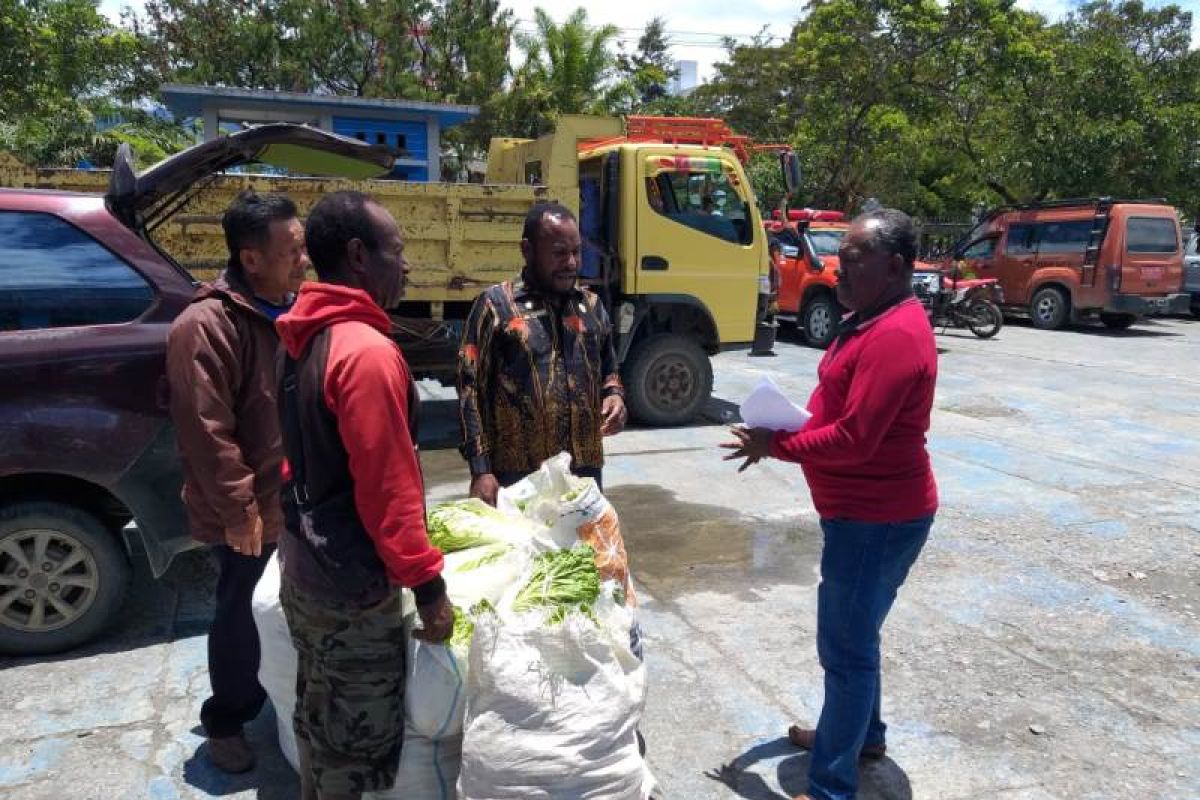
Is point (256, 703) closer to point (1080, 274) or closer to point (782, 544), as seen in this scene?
point (782, 544)

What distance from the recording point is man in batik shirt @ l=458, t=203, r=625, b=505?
10.2 feet

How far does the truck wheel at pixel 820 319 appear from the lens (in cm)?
1388

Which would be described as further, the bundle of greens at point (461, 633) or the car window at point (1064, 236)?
the car window at point (1064, 236)

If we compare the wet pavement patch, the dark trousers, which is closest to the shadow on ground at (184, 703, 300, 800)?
the dark trousers

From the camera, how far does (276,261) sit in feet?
9.49

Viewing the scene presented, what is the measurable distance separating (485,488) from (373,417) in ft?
4.17

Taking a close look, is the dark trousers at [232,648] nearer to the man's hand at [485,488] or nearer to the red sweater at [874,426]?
the man's hand at [485,488]

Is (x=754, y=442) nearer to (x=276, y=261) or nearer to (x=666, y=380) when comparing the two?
(x=276, y=261)

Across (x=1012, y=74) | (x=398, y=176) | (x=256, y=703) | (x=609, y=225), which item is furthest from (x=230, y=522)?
(x=1012, y=74)

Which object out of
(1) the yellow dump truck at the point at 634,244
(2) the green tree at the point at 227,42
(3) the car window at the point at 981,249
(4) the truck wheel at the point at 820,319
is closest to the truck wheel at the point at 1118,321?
(3) the car window at the point at 981,249

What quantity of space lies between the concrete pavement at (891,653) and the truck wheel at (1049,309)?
10.5 metres

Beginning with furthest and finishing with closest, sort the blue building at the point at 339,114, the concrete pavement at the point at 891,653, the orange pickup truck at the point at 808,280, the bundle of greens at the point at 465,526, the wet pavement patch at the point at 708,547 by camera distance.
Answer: the orange pickup truck at the point at 808,280 → the blue building at the point at 339,114 → the wet pavement patch at the point at 708,547 → the concrete pavement at the point at 891,653 → the bundle of greens at the point at 465,526

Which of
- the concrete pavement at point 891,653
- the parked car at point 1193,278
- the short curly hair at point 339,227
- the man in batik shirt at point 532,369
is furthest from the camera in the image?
the parked car at point 1193,278

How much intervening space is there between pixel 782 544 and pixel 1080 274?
13603 mm
